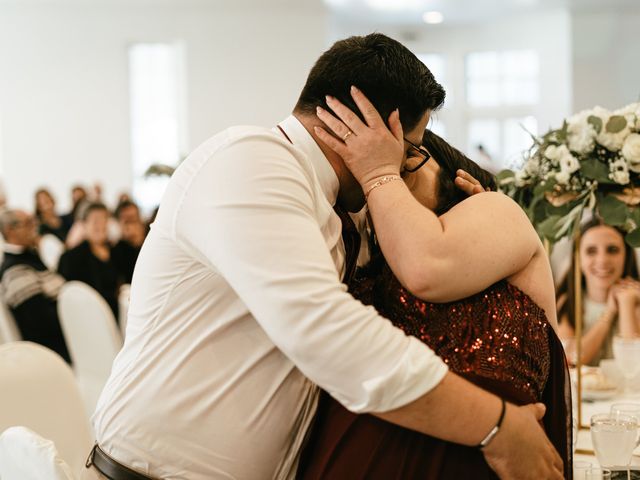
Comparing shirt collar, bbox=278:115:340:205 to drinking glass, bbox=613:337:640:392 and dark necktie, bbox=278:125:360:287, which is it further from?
drinking glass, bbox=613:337:640:392

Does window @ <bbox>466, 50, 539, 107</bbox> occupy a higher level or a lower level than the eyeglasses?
higher

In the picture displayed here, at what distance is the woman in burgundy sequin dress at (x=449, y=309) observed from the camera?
141cm

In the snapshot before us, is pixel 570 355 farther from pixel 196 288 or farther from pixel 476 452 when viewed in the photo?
pixel 196 288

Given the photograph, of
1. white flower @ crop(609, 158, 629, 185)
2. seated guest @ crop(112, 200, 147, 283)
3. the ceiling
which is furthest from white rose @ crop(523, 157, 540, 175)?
the ceiling

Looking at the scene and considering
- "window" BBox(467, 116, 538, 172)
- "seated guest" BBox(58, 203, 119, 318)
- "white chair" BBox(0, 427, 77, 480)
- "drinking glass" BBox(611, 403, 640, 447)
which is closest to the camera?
"white chair" BBox(0, 427, 77, 480)

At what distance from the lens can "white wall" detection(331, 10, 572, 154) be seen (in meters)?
14.5

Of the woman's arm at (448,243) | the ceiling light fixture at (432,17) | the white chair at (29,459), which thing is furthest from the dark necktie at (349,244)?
the ceiling light fixture at (432,17)

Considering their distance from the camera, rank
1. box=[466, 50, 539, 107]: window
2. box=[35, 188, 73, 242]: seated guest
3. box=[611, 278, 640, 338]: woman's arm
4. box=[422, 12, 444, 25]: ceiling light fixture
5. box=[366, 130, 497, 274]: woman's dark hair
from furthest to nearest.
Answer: box=[466, 50, 539, 107]: window → box=[422, 12, 444, 25]: ceiling light fixture → box=[35, 188, 73, 242]: seated guest → box=[611, 278, 640, 338]: woman's arm → box=[366, 130, 497, 274]: woman's dark hair

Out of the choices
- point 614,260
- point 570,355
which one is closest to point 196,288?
point 570,355

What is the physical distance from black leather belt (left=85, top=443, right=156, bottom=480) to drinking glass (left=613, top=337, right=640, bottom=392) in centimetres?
163

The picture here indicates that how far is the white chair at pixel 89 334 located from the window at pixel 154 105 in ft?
30.4

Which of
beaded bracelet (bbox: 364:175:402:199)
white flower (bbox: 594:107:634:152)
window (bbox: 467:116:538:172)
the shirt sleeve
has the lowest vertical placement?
the shirt sleeve

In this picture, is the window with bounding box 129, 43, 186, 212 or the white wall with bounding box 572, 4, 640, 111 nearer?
the window with bounding box 129, 43, 186, 212

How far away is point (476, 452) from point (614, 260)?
2.37 m
